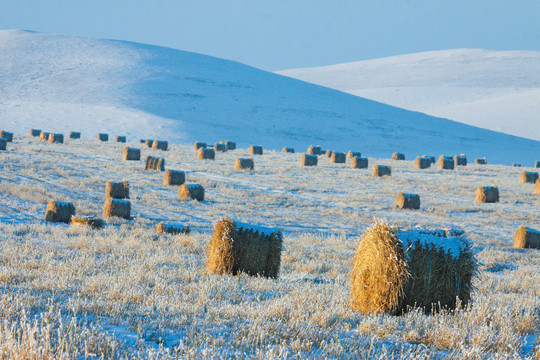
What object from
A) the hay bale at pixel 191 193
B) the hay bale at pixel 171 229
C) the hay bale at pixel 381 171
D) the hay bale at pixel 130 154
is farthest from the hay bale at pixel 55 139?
the hay bale at pixel 171 229

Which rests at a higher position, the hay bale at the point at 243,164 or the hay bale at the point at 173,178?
the hay bale at the point at 243,164

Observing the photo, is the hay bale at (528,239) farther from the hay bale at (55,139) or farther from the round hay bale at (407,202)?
the hay bale at (55,139)

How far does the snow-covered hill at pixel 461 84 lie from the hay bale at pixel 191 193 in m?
78.2

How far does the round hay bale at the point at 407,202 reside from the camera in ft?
70.7

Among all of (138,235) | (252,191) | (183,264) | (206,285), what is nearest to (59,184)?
(252,191)

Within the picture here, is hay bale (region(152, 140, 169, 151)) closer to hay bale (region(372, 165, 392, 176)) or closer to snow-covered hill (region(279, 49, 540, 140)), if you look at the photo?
hay bale (region(372, 165, 392, 176))

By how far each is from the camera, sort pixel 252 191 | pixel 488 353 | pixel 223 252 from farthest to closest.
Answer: pixel 252 191
pixel 223 252
pixel 488 353

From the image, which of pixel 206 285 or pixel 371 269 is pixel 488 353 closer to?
pixel 371 269

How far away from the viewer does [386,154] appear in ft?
209

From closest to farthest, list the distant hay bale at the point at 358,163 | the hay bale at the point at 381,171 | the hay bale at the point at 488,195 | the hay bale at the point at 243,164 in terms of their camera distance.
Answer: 1. the hay bale at the point at 488,195
2. the hay bale at the point at 243,164
3. the hay bale at the point at 381,171
4. the distant hay bale at the point at 358,163

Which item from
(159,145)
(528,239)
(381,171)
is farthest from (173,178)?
(159,145)

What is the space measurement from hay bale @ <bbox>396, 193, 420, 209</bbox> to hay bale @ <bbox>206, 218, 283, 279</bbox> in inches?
521

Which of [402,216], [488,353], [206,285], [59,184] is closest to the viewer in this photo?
[488,353]

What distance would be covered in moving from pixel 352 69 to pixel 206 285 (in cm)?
18913
